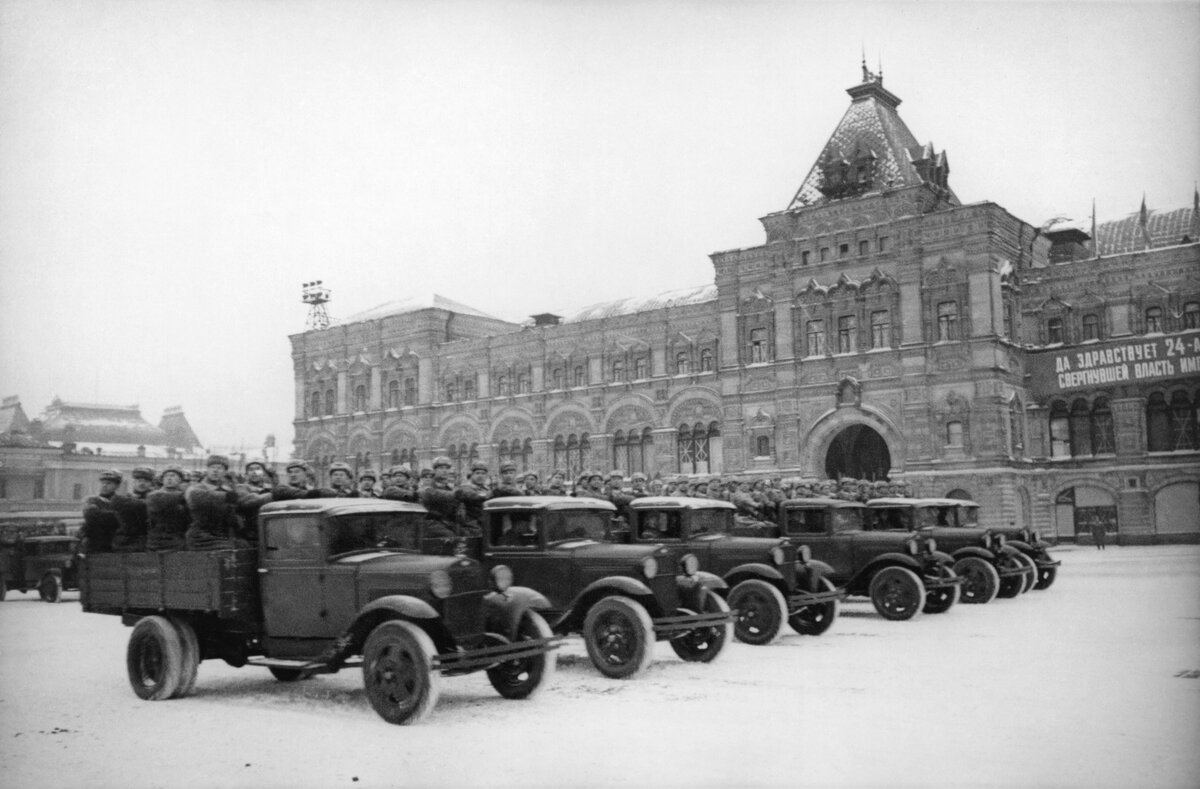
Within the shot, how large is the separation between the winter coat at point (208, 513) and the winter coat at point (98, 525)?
130 cm

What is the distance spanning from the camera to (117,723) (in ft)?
27.0

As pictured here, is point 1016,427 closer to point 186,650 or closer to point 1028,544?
point 1028,544

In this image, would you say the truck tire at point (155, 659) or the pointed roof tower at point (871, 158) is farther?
the pointed roof tower at point (871, 158)

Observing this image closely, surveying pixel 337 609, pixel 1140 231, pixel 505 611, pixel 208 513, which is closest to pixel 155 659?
pixel 208 513

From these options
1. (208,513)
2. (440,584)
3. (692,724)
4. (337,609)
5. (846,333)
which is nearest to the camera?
(692,724)

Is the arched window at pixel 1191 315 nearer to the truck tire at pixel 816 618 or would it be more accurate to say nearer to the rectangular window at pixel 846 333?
the rectangular window at pixel 846 333

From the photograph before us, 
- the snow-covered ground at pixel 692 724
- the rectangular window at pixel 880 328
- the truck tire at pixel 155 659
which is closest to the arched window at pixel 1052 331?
the rectangular window at pixel 880 328

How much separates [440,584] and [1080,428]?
2995cm

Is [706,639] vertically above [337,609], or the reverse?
[337,609]

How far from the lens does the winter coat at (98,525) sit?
32.6ft

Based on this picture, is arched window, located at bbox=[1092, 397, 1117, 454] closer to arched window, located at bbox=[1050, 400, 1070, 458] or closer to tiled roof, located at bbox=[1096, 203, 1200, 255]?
arched window, located at bbox=[1050, 400, 1070, 458]

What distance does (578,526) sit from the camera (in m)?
10.9

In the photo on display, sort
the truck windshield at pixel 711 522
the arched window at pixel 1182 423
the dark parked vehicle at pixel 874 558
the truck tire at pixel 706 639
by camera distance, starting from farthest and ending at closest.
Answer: the arched window at pixel 1182 423 → the dark parked vehicle at pixel 874 558 → the truck windshield at pixel 711 522 → the truck tire at pixel 706 639

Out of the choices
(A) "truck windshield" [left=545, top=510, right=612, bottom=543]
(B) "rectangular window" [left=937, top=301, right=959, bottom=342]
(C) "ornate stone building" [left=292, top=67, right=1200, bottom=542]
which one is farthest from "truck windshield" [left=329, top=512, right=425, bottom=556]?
(B) "rectangular window" [left=937, top=301, right=959, bottom=342]
